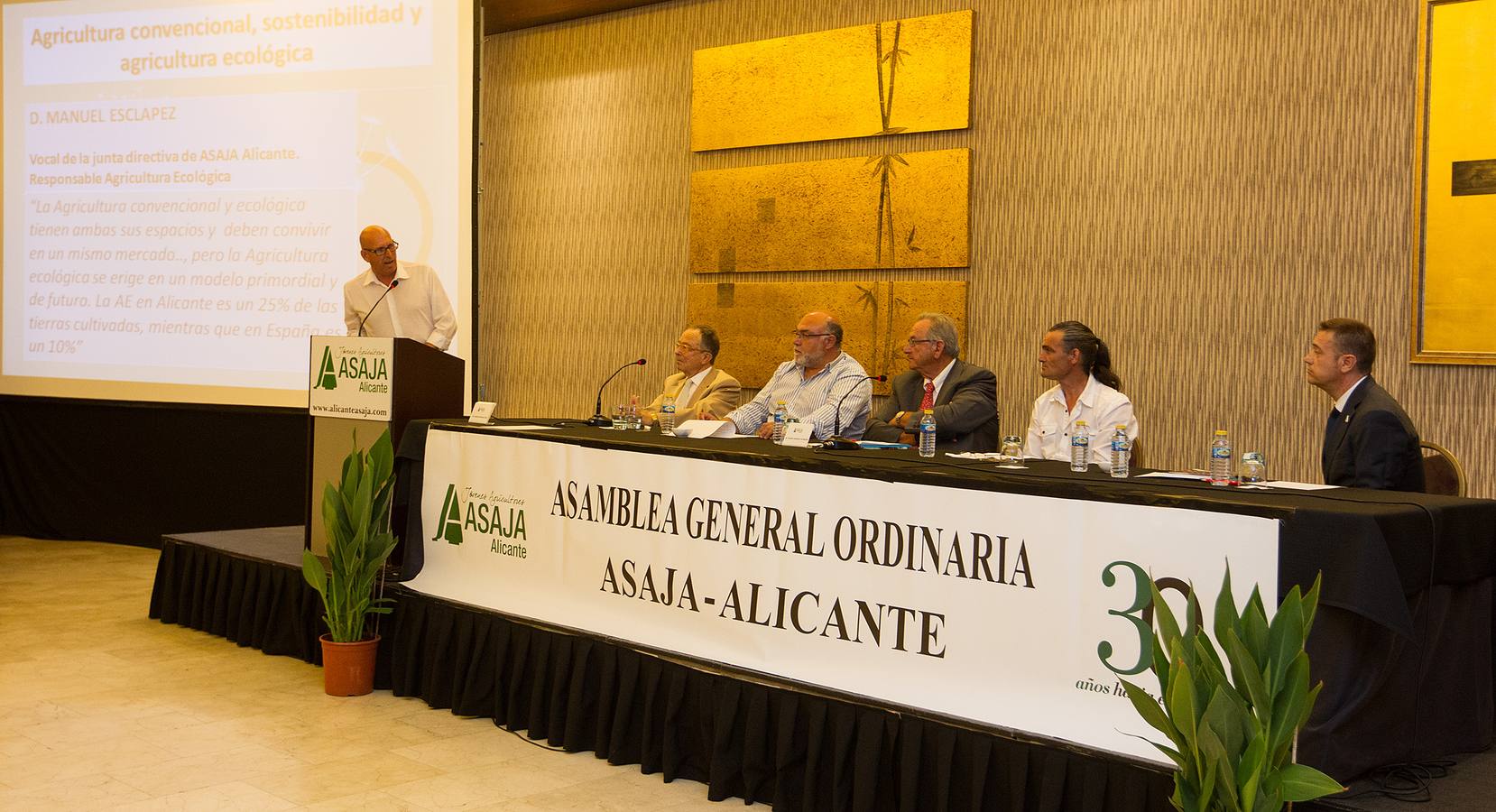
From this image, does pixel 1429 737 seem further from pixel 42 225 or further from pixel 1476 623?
pixel 42 225

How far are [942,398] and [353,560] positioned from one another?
215 cm

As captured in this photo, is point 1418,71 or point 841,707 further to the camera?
point 1418,71

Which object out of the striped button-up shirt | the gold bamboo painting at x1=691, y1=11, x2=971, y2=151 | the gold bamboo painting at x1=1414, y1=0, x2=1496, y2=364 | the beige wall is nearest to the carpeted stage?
the striped button-up shirt

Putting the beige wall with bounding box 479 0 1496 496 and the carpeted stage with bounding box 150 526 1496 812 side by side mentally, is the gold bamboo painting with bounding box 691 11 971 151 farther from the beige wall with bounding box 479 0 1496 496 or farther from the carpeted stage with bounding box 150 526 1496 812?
the carpeted stage with bounding box 150 526 1496 812

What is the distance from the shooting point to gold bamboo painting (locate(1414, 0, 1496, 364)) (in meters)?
4.33

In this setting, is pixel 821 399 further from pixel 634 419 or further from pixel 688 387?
pixel 688 387

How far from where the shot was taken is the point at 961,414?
14.9 feet

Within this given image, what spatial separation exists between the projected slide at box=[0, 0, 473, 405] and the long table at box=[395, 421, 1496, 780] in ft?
9.67

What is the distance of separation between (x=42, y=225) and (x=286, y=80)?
6.19 feet

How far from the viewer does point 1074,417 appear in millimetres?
4270

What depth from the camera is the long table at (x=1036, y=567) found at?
2416 mm

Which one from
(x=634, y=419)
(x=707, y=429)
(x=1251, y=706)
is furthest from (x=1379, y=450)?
(x=634, y=419)

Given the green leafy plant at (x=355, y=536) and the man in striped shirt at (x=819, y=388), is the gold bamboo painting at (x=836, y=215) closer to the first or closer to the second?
the man in striped shirt at (x=819, y=388)

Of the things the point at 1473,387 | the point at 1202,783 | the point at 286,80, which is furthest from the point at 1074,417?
the point at 286,80
